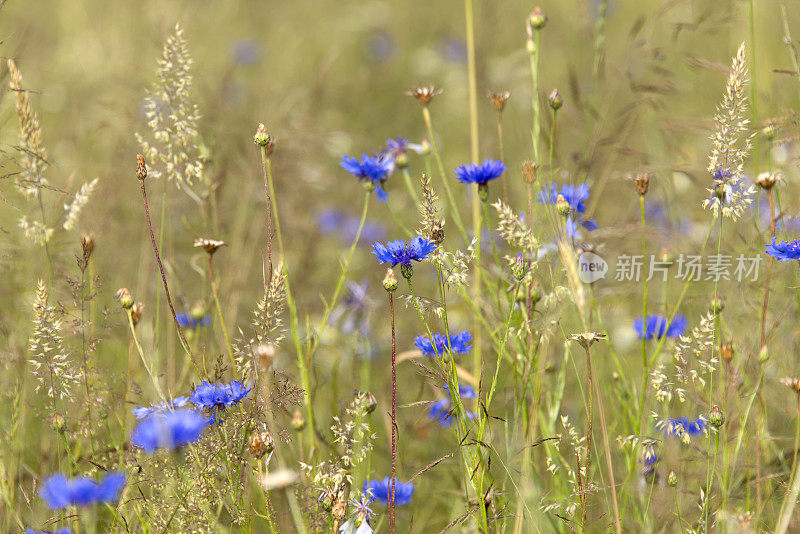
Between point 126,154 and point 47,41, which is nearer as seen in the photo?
point 126,154

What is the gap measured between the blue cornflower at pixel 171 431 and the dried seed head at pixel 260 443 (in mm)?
77

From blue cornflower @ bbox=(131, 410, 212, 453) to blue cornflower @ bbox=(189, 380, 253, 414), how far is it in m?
0.07

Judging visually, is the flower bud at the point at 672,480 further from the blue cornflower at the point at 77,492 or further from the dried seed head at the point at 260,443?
the blue cornflower at the point at 77,492

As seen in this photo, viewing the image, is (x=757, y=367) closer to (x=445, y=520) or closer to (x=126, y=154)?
(x=445, y=520)

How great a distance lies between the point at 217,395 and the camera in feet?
3.98

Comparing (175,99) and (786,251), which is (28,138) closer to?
(175,99)

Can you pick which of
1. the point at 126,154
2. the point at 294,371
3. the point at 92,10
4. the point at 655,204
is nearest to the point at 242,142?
the point at 126,154

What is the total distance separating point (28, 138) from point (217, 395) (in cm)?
72

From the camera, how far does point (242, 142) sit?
2541 mm

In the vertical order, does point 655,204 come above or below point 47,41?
below

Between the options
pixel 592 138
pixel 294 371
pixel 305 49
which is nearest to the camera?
pixel 592 138

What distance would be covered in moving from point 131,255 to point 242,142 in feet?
1.69

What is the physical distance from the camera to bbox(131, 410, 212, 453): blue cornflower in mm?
1029

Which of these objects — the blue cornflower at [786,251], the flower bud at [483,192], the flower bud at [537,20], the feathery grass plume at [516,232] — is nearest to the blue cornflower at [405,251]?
the feathery grass plume at [516,232]
